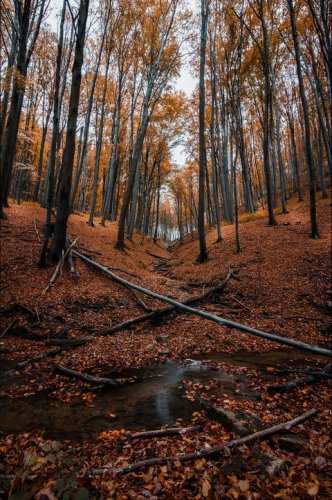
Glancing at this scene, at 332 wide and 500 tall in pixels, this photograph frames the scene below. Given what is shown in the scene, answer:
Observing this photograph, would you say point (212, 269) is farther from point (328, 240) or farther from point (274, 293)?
point (328, 240)

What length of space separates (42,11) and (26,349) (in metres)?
13.8

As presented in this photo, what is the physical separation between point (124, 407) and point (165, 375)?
1.24m

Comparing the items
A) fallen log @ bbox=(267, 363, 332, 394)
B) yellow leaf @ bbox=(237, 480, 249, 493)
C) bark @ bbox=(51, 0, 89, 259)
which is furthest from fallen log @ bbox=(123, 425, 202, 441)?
bark @ bbox=(51, 0, 89, 259)

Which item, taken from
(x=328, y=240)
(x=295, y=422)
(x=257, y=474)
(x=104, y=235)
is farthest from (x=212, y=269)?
(x=257, y=474)

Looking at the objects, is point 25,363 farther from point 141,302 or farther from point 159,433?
point 141,302

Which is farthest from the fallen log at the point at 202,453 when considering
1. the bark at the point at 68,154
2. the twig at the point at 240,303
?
the bark at the point at 68,154

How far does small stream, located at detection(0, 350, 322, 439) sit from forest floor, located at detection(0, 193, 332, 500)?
0.03 meters

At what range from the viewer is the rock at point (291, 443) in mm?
2777

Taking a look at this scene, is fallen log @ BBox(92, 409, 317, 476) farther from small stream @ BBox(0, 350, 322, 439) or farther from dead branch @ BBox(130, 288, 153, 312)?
dead branch @ BBox(130, 288, 153, 312)

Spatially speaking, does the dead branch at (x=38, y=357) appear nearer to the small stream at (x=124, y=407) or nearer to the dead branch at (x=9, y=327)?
the small stream at (x=124, y=407)

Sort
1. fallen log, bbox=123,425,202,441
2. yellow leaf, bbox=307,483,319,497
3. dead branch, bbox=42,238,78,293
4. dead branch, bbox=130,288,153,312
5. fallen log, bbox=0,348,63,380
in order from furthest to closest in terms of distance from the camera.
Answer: dead branch, bbox=42,238,78,293 → dead branch, bbox=130,288,153,312 → fallen log, bbox=0,348,63,380 → fallen log, bbox=123,425,202,441 → yellow leaf, bbox=307,483,319,497

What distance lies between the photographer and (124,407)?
3.71 metres

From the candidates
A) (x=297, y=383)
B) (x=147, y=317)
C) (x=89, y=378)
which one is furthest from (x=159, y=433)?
(x=147, y=317)

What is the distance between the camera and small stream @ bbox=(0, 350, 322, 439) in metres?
3.27
